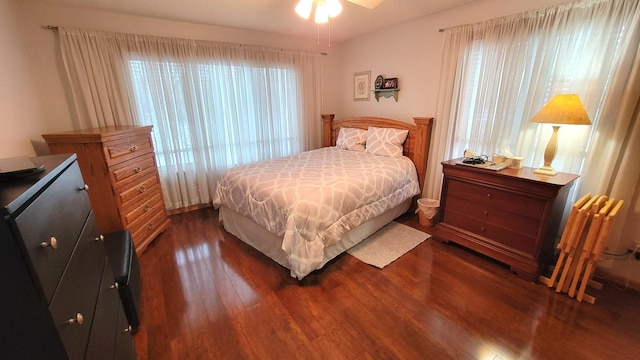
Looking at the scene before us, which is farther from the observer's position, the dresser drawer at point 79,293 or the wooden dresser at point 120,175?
the wooden dresser at point 120,175

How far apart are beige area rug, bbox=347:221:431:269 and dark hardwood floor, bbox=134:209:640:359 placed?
0.10 meters

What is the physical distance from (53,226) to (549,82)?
10.6ft

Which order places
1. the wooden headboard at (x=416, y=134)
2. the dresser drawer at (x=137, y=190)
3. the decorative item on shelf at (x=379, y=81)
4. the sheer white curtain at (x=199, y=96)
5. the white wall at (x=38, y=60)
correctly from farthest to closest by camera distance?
the decorative item on shelf at (x=379, y=81) → the wooden headboard at (x=416, y=134) → the sheer white curtain at (x=199, y=96) → the dresser drawer at (x=137, y=190) → the white wall at (x=38, y=60)

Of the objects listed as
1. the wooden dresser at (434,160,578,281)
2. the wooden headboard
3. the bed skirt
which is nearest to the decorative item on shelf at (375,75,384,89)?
the wooden headboard

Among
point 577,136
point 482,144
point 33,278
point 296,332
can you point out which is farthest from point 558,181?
point 33,278

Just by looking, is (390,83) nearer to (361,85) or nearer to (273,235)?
(361,85)

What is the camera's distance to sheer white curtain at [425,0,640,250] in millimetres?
1822

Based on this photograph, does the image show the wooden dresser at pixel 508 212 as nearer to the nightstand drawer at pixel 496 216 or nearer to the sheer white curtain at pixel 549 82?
the nightstand drawer at pixel 496 216

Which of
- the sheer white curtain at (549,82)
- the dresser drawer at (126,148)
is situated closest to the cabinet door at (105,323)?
the dresser drawer at (126,148)

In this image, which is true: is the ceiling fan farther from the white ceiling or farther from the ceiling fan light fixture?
the white ceiling

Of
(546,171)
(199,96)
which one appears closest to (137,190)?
(199,96)

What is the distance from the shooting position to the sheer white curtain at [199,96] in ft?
8.70

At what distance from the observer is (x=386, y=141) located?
10.8 ft

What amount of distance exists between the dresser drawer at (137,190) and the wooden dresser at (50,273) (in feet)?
4.34
